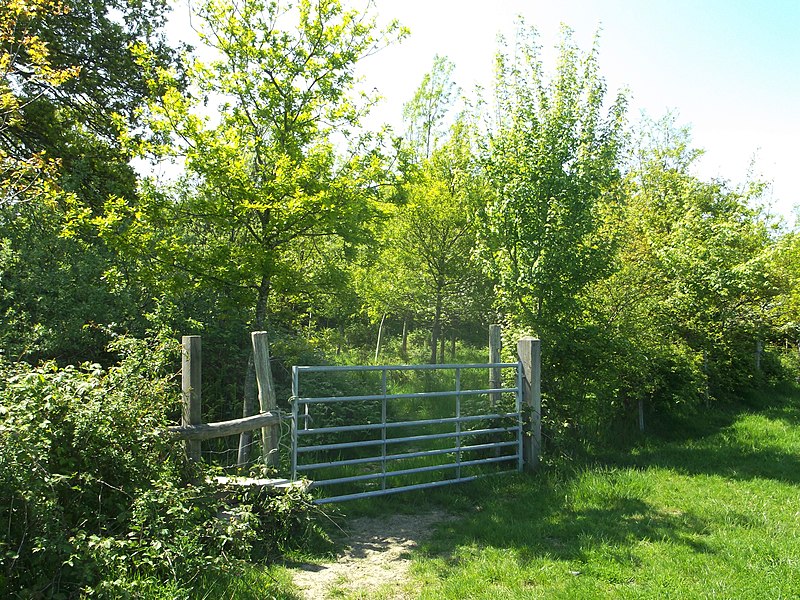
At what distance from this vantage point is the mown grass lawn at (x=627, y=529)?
467 cm

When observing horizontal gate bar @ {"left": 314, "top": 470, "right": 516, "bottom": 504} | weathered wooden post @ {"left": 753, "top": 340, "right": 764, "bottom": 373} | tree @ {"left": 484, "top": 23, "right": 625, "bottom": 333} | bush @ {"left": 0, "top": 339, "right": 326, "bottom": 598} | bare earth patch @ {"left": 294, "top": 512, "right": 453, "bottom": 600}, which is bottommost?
bare earth patch @ {"left": 294, "top": 512, "right": 453, "bottom": 600}

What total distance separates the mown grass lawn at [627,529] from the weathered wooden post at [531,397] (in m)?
0.38

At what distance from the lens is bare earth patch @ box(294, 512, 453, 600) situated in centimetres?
475

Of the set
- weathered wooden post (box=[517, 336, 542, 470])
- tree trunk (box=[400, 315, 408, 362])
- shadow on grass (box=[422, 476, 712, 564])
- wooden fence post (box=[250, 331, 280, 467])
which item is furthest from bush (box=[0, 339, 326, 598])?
tree trunk (box=[400, 315, 408, 362])

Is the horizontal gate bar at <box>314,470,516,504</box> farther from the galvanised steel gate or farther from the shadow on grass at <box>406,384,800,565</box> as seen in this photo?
the shadow on grass at <box>406,384,800,565</box>

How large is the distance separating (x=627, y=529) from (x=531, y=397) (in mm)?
2643

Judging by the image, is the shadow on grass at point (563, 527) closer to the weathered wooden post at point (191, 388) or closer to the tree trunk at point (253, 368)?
the weathered wooden post at point (191, 388)

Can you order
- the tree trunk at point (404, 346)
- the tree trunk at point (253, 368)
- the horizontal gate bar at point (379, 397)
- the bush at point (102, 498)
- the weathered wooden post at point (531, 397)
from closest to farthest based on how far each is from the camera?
1. the bush at point (102, 498)
2. the horizontal gate bar at point (379, 397)
3. the weathered wooden post at point (531, 397)
4. the tree trunk at point (253, 368)
5. the tree trunk at point (404, 346)

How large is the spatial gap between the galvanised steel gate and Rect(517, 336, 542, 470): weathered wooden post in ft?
0.34

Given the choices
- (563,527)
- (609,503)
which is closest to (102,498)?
(563,527)

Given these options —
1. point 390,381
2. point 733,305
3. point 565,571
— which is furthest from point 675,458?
point 390,381

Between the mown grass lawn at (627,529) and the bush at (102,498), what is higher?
the bush at (102,498)

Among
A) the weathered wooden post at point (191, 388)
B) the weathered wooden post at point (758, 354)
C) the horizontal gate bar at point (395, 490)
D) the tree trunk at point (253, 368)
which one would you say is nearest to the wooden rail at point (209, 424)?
the weathered wooden post at point (191, 388)

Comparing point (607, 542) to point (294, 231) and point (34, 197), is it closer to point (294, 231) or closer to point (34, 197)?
point (294, 231)
